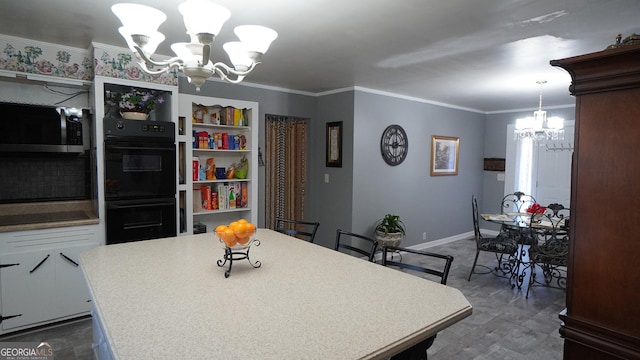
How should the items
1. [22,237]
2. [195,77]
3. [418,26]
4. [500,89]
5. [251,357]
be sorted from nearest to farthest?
[251,357] < [195,77] < [418,26] < [22,237] < [500,89]

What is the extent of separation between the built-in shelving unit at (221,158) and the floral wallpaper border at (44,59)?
3.04 feet

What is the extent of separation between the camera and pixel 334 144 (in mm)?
4738

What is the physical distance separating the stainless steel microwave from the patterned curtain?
82.7 inches

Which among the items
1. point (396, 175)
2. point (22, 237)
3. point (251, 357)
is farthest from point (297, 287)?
point (396, 175)

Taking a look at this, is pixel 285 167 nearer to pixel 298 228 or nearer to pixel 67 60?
pixel 298 228

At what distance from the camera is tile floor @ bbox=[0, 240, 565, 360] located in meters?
2.58

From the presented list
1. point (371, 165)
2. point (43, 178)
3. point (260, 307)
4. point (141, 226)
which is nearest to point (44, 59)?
point (43, 178)

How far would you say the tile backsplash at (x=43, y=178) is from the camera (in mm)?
3000

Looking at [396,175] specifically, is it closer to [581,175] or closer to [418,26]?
[418,26]

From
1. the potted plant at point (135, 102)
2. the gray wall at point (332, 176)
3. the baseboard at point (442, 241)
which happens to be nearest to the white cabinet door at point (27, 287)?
the potted plant at point (135, 102)

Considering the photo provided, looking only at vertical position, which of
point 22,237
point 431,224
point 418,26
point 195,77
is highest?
point 418,26

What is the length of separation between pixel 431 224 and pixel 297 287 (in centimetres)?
464

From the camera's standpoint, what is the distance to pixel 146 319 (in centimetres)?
117

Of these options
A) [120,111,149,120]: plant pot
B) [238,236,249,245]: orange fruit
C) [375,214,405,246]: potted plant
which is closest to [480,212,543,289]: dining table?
[375,214,405,246]: potted plant
